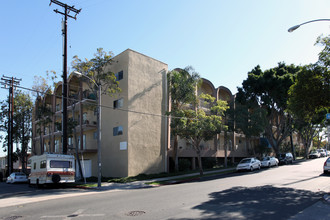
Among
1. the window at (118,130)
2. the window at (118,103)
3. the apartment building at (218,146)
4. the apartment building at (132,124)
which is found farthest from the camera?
the apartment building at (218,146)

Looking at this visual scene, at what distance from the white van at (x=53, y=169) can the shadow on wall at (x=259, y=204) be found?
13785 millimetres

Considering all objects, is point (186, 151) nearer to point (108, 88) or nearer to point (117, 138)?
point (117, 138)

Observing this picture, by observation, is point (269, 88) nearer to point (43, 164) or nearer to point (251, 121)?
point (251, 121)

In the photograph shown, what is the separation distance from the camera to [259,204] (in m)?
9.55

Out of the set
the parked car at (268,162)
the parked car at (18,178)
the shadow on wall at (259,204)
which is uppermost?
the shadow on wall at (259,204)

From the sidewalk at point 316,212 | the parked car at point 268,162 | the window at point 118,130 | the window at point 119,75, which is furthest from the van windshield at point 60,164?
the parked car at point 268,162

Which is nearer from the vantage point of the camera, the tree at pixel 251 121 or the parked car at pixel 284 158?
the tree at pixel 251 121

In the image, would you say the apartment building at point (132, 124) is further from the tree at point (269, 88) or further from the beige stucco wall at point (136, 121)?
the tree at point (269, 88)

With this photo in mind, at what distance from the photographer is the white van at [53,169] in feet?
66.8

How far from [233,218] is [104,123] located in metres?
22.4

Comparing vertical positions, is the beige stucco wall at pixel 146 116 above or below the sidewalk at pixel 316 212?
above

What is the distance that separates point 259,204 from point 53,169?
1637cm

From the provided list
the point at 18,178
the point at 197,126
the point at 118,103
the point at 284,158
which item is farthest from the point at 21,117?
the point at 284,158

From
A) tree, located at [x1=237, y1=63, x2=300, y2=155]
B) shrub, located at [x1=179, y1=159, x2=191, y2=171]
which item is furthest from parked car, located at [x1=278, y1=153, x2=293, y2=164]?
shrub, located at [x1=179, y1=159, x2=191, y2=171]
